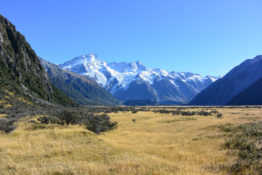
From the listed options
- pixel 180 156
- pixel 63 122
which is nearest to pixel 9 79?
pixel 63 122

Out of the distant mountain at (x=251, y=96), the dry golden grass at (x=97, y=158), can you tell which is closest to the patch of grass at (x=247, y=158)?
the dry golden grass at (x=97, y=158)

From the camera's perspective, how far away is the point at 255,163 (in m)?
10.2

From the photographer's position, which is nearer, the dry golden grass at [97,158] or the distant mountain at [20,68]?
the dry golden grass at [97,158]

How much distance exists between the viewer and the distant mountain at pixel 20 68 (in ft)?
261

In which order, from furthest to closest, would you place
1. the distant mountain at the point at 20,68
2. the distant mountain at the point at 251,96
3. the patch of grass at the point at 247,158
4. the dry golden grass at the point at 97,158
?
the distant mountain at the point at 251,96, the distant mountain at the point at 20,68, the dry golden grass at the point at 97,158, the patch of grass at the point at 247,158

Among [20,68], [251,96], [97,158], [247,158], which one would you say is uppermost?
[20,68]

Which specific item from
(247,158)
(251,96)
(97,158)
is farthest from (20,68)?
(251,96)

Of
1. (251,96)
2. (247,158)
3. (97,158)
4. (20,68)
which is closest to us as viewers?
(247,158)

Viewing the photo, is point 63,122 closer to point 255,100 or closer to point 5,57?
point 5,57

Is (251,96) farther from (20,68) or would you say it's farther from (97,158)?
(97,158)

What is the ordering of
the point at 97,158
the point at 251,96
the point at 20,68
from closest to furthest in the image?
the point at 97,158, the point at 20,68, the point at 251,96

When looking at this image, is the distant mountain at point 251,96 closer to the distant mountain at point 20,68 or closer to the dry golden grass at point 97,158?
the distant mountain at point 20,68

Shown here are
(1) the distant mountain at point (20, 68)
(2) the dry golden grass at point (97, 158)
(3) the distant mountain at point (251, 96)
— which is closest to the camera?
(2) the dry golden grass at point (97, 158)

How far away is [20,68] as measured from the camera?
92750mm
